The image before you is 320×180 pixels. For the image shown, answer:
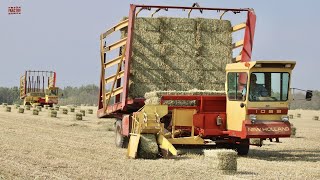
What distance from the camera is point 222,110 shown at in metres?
18.7

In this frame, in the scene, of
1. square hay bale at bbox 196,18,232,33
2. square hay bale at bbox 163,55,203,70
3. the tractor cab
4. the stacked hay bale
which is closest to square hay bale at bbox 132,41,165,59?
the stacked hay bale

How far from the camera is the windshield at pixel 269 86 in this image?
1748 centimetres

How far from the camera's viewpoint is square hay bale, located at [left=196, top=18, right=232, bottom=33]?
19953mm

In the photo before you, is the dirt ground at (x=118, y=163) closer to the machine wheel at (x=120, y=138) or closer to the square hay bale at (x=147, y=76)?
the machine wheel at (x=120, y=138)

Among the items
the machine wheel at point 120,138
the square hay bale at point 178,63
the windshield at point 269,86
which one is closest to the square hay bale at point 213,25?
the square hay bale at point 178,63

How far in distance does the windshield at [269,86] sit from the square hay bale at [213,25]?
302 cm

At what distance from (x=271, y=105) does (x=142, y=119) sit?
11.5 ft

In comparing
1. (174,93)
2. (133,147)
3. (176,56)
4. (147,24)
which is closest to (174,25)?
(147,24)

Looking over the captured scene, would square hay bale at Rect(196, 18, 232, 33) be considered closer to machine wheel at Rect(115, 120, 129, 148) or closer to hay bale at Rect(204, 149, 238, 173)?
machine wheel at Rect(115, 120, 129, 148)

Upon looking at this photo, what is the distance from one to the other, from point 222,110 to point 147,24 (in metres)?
3.50

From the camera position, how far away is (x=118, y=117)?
2181cm

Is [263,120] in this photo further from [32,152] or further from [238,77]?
[32,152]

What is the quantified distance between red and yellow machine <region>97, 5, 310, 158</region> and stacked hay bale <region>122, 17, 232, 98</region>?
15.5 inches

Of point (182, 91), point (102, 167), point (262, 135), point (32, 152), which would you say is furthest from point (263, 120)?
point (32, 152)
